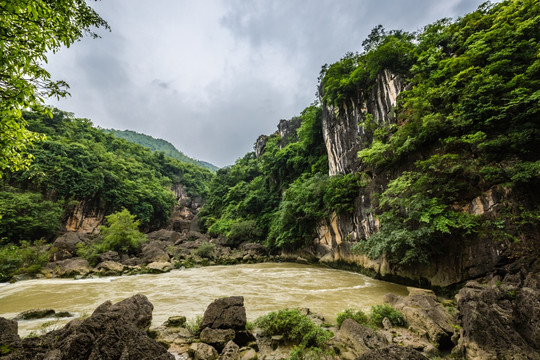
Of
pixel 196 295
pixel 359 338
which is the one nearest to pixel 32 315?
pixel 196 295

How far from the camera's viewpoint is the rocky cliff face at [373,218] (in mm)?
7074

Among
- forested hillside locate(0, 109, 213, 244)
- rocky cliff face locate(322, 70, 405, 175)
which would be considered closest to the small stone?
forested hillside locate(0, 109, 213, 244)

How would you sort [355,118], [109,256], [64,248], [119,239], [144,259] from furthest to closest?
1. [119,239]
2. [64,248]
3. [144,259]
4. [109,256]
5. [355,118]

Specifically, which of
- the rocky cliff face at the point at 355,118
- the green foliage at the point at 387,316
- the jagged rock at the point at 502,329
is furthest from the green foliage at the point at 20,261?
the rocky cliff face at the point at 355,118

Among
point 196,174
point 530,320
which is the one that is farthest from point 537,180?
point 196,174

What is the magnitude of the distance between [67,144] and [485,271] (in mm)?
38622

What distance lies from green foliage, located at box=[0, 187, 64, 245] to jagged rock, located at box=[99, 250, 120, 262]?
8.41 m

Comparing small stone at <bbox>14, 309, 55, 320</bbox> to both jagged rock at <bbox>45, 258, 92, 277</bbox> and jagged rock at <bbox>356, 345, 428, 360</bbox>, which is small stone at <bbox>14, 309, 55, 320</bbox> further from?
jagged rock at <bbox>45, 258, 92, 277</bbox>

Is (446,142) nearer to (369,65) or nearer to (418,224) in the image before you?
(418,224)

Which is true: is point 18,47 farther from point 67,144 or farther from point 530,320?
point 67,144

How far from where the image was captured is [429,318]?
448 centimetres

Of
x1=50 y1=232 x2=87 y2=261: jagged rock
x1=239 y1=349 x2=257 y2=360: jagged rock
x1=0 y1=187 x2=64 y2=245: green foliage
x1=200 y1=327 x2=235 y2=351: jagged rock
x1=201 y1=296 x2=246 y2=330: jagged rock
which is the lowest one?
x1=239 y1=349 x2=257 y2=360: jagged rock

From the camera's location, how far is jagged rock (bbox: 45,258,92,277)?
44.8 feet

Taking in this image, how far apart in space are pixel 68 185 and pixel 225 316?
31.1 m
